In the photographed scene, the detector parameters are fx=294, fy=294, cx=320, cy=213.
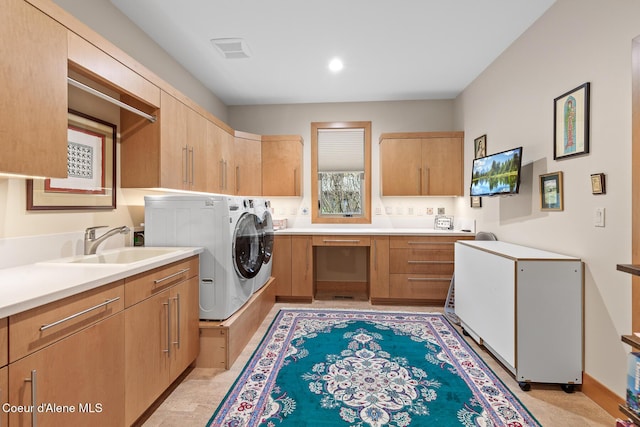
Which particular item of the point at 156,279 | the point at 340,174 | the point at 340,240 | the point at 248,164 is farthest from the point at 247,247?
the point at 340,174

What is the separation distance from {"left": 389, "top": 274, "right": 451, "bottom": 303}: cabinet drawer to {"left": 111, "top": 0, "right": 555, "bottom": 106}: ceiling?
7.71ft

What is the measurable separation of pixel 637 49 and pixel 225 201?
257 centimetres

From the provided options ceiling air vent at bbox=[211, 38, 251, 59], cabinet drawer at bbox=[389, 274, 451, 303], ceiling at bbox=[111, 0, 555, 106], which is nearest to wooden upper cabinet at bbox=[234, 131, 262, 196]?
ceiling at bbox=[111, 0, 555, 106]

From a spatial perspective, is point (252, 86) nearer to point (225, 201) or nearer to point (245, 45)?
point (245, 45)

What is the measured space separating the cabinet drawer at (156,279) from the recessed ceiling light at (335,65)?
232 cm

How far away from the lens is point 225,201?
86.7 inches

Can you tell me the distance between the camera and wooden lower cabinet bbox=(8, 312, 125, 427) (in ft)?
3.12

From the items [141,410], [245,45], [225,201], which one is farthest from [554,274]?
[245,45]

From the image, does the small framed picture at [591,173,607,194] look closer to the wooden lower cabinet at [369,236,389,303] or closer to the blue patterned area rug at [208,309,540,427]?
the blue patterned area rug at [208,309,540,427]

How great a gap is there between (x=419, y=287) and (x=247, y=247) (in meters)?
2.14

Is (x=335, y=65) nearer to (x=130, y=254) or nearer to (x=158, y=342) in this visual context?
(x=130, y=254)

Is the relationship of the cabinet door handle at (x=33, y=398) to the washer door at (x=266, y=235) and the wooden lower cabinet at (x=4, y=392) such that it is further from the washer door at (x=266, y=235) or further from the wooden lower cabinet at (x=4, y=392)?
the washer door at (x=266, y=235)

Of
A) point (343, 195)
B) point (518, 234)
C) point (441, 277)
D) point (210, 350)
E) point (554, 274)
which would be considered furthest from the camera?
point (343, 195)

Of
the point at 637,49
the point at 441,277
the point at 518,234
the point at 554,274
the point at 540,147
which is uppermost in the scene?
the point at 637,49
